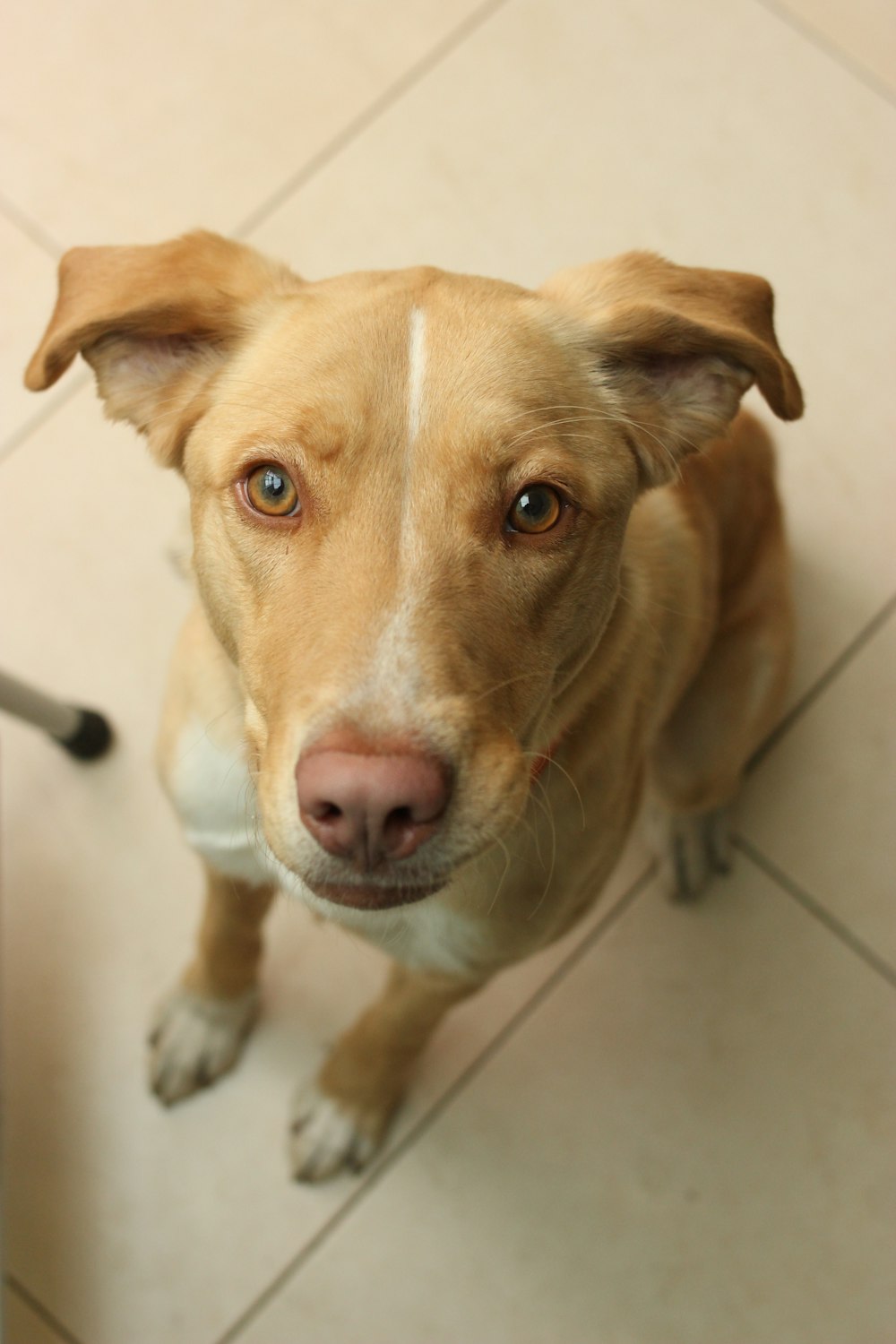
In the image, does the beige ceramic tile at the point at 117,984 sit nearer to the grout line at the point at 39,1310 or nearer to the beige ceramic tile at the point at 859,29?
the grout line at the point at 39,1310

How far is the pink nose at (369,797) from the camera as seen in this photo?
1.12 m

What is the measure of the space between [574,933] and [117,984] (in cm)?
97

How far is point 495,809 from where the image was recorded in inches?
48.4

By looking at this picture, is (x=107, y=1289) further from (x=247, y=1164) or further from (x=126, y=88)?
(x=126, y=88)

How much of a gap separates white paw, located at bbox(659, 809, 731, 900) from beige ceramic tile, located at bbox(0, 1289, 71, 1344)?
1.51m

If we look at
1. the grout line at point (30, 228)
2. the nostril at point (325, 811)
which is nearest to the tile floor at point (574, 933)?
the grout line at point (30, 228)

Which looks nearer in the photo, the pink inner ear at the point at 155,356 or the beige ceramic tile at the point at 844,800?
the pink inner ear at the point at 155,356

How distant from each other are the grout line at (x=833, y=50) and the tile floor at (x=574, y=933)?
0.01 metres

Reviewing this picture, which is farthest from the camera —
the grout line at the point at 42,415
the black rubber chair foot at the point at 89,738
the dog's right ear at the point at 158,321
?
the grout line at the point at 42,415

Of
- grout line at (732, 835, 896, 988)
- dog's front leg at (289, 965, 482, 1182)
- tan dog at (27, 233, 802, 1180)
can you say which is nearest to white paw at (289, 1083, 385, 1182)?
dog's front leg at (289, 965, 482, 1182)

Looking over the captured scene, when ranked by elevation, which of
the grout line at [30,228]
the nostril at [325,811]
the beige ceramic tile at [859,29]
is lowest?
the grout line at [30,228]

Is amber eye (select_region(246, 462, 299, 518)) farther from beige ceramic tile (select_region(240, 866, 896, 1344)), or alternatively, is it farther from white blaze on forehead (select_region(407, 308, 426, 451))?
beige ceramic tile (select_region(240, 866, 896, 1344))

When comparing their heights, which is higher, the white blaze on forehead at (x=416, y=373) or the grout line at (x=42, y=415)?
the white blaze on forehead at (x=416, y=373)

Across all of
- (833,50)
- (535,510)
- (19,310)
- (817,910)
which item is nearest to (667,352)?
(535,510)
